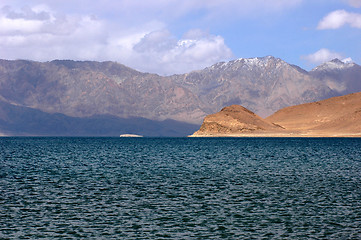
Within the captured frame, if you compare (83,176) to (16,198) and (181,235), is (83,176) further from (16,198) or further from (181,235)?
(181,235)

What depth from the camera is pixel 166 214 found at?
36.4m

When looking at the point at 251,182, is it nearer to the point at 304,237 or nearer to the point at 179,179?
the point at 179,179

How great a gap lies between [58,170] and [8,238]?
39.2 meters

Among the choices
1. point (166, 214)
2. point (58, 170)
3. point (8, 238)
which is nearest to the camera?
point (8, 238)

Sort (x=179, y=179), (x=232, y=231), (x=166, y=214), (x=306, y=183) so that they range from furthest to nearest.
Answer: (x=179, y=179), (x=306, y=183), (x=166, y=214), (x=232, y=231)

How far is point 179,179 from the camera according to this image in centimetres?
5734

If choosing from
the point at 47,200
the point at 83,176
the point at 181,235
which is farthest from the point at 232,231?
the point at 83,176

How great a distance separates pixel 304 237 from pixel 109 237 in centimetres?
1148

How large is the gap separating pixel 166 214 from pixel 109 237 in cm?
714

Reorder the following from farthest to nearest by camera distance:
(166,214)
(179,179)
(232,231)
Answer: (179,179) < (166,214) < (232,231)

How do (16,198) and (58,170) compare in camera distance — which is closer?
(16,198)

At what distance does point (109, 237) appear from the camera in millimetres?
29984

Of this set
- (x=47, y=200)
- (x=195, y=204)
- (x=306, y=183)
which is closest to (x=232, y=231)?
(x=195, y=204)

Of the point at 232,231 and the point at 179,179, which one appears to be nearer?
the point at 232,231
